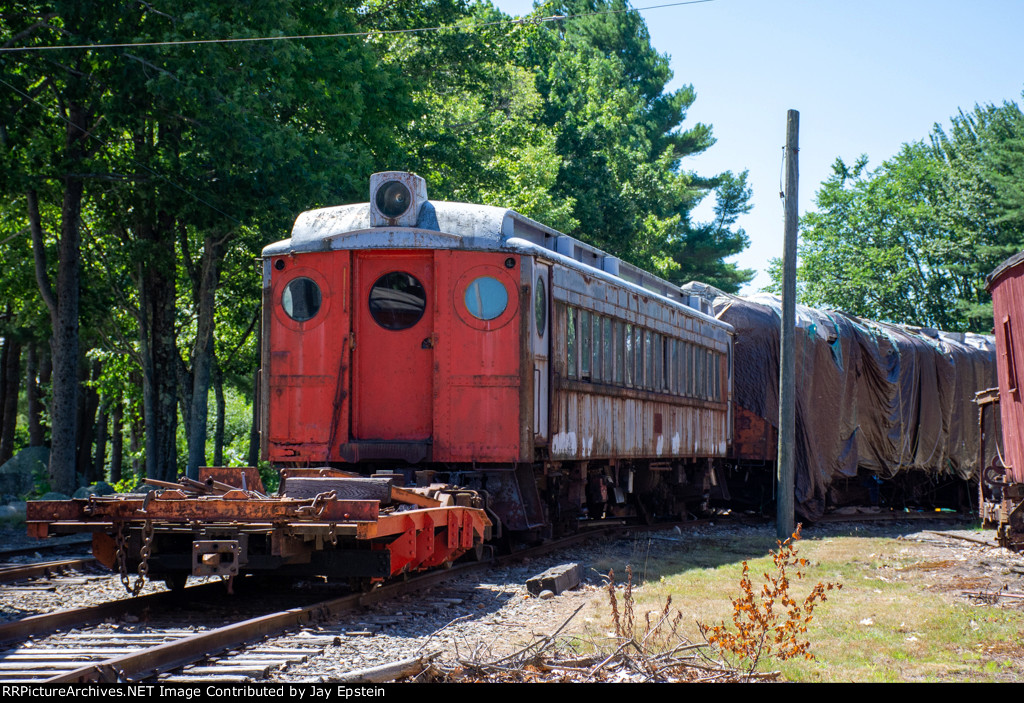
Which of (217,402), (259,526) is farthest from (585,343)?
(217,402)

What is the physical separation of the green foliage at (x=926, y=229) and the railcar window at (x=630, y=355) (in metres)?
31.9

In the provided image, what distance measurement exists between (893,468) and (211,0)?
15.1 meters

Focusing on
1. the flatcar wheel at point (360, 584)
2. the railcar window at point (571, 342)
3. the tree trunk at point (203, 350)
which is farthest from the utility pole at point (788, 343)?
the tree trunk at point (203, 350)

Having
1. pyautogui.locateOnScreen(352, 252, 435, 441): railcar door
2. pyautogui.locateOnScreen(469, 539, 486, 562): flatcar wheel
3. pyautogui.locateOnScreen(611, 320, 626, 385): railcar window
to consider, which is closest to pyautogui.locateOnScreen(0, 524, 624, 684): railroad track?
pyautogui.locateOnScreen(469, 539, 486, 562): flatcar wheel

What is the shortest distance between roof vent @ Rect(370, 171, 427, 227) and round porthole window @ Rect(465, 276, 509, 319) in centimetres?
88

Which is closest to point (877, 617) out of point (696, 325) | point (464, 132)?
point (696, 325)

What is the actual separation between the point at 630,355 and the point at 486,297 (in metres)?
3.52

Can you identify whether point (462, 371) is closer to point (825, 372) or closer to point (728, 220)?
point (825, 372)

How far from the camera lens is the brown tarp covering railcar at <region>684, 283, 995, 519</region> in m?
18.8

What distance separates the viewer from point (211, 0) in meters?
16.4

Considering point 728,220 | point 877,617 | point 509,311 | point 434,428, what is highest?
point 728,220

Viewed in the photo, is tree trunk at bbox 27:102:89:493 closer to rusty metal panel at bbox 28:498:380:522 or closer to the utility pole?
rusty metal panel at bbox 28:498:380:522

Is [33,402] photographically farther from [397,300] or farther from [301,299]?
[397,300]

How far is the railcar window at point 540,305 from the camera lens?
10.3 meters
